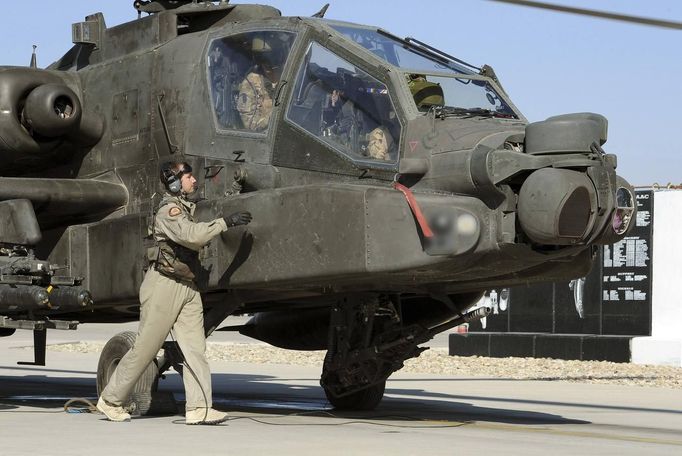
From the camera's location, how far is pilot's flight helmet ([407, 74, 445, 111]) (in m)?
9.62

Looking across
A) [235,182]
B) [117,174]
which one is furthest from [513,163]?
[117,174]

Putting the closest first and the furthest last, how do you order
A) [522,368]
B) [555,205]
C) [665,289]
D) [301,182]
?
[555,205], [301,182], [522,368], [665,289]

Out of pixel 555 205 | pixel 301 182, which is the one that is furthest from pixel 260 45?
pixel 555 205

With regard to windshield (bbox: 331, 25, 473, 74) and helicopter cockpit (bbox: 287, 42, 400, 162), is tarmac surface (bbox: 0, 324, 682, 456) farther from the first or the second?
windshield (bbox: 331, 25, 473, 74)

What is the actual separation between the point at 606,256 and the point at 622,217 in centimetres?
1289

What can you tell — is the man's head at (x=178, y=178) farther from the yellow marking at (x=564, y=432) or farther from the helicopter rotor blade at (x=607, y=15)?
the helicopter rotor blade at (x=607, y=15)

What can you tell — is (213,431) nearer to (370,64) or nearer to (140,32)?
(370,64)

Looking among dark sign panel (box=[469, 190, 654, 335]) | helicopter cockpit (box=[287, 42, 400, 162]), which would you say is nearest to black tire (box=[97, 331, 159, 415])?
helicopter cockpit (box=[287, 42, 400, 162])

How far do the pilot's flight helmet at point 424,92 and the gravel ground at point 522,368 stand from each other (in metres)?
7.85

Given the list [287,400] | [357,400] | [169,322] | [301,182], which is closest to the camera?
[169,322]

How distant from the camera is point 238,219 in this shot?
9.30 m

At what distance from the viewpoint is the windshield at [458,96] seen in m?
9.64

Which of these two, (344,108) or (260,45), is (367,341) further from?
(260,45)

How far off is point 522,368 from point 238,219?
11289mm
